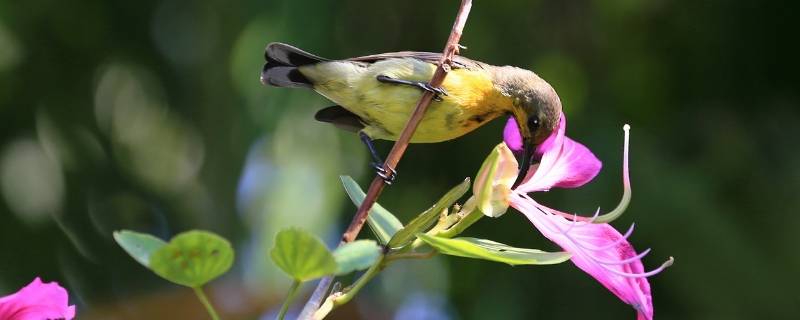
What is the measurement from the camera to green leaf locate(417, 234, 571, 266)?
2.56 feet

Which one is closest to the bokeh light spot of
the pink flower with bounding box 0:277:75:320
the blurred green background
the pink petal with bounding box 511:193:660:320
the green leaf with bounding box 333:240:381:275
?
the blurred green background

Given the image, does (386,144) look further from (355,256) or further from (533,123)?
(355,256)

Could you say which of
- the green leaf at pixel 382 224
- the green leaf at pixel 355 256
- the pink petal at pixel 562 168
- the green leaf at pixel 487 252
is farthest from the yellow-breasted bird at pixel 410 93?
the green leaf at pixel 355 256

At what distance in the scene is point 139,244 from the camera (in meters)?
0.69

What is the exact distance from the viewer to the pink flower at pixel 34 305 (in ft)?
2.74

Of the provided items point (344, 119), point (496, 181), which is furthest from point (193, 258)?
point (344, 119)

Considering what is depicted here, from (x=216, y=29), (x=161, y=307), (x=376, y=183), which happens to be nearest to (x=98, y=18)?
(x=216, y=29)

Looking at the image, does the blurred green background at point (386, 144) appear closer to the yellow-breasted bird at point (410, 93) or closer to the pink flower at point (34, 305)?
the yellow-breasted bird at point (410, 93)

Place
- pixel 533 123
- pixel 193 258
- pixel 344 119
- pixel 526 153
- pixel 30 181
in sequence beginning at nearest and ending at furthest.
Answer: pixel 193 258 → pixel 526 153 → pixel 533 123 → pixel 344 119 → pixel 30 181

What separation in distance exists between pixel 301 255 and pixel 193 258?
0.07 meters

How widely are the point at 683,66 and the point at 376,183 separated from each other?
3022 millimetres

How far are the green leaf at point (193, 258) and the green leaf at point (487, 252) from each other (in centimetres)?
18

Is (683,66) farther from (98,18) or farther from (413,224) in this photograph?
(413,224)

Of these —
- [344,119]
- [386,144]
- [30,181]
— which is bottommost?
[30,181]
